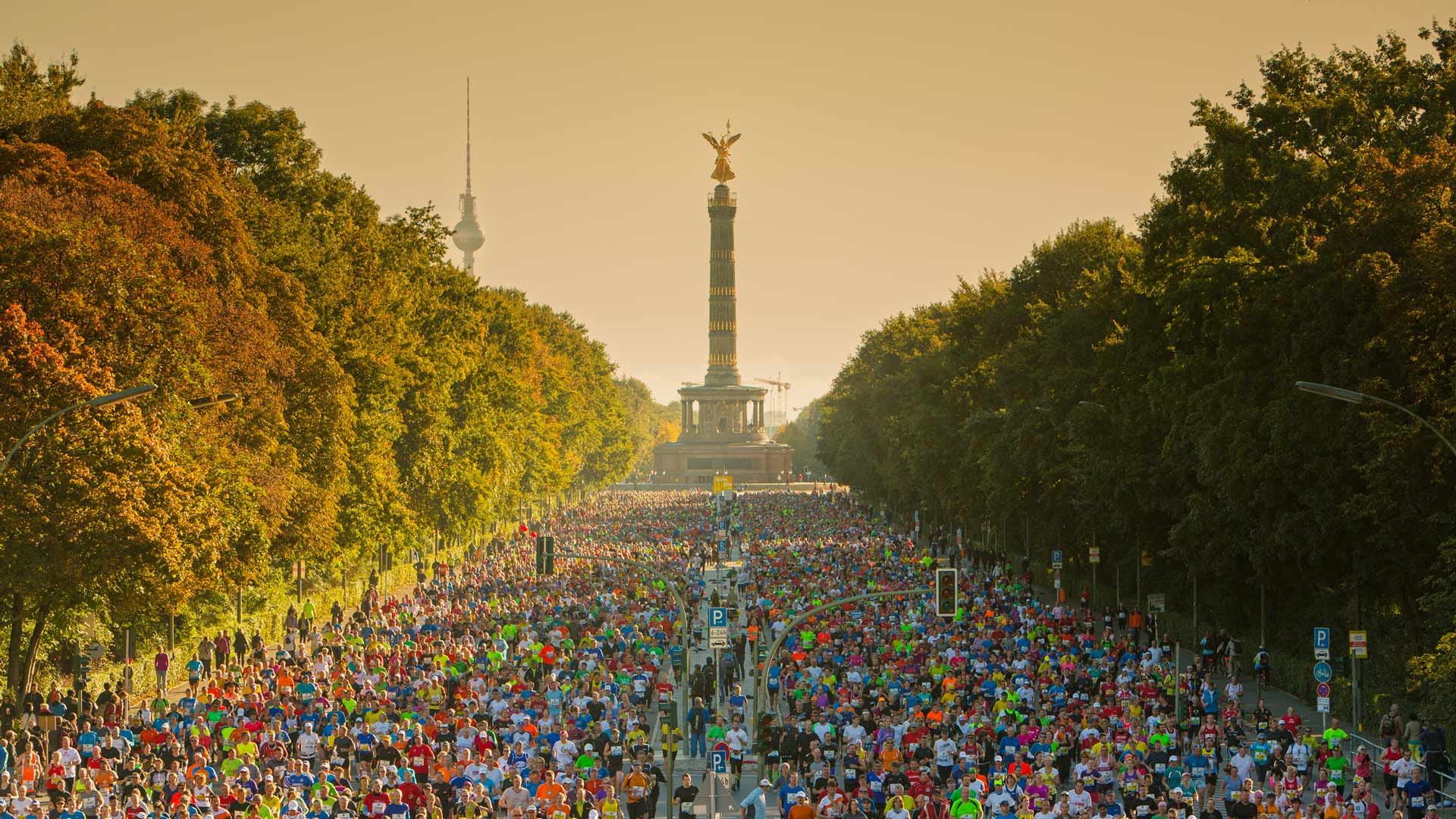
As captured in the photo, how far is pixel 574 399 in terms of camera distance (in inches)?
4734

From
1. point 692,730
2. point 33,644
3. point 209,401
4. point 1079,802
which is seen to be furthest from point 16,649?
point 1079,802

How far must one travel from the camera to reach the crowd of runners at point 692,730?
2339 cm

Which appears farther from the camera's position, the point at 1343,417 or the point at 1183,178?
the point at 1183,178

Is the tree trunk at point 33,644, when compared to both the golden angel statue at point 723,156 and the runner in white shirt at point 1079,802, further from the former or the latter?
the golden angel statue at point 723,156

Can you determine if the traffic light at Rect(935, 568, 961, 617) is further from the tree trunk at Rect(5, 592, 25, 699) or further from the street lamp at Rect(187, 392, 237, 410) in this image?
the tree trunk at Rect(5, 592, 25, 699)

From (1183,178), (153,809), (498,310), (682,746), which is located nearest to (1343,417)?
(1183,178)

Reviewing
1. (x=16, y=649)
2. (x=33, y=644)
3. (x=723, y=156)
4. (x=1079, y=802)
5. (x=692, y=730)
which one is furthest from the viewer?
(x=723, y=156)

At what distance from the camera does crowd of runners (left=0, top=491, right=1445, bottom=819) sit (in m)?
23.4

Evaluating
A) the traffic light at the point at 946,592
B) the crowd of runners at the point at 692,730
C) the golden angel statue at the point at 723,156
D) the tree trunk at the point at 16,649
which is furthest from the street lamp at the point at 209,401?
the golden angel statue at the point at 723,156

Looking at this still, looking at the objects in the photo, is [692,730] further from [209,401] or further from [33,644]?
[33,644]

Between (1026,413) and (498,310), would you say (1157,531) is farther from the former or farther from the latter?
(498,310)

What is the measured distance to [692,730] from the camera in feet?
109

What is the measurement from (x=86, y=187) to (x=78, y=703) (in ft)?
34.9

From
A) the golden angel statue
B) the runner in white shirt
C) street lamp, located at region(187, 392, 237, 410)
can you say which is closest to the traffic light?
the runner in white shirt
